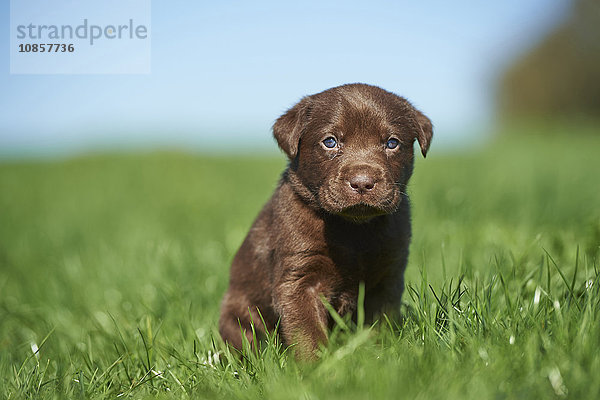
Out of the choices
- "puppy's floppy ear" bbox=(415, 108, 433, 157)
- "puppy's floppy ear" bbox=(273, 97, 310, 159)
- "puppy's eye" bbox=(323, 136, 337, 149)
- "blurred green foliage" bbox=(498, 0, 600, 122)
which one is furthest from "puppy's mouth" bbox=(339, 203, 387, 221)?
"blurred green foliage" bbox=(498, 0, 600, 122)

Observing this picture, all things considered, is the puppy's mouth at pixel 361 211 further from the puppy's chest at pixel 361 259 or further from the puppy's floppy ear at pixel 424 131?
the puppy's floppy ear at pixel 424 131

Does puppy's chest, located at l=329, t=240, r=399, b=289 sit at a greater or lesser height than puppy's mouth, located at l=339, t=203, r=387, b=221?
lesser

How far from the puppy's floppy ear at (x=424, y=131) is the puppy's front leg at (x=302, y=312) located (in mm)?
1090

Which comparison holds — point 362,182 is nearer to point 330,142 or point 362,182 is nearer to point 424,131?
point 330,142

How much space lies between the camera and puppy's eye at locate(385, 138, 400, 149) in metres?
3.36

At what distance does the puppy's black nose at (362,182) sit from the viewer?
116 inches

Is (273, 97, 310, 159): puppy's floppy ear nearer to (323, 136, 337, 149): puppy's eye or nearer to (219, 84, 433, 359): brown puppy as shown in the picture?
(219, 84, 433, 359): brown puppy

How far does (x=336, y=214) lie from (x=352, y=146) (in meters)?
0.41

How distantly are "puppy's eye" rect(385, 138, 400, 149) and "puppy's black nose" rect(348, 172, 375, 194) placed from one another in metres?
0.48

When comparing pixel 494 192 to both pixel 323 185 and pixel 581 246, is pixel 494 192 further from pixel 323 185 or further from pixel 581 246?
pixel 323 185

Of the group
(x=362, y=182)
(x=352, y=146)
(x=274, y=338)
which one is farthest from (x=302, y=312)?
(x=352, y=146)

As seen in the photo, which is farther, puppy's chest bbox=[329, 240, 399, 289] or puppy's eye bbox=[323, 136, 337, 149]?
puppy's eye bbox=[323, 136, 337, 149]

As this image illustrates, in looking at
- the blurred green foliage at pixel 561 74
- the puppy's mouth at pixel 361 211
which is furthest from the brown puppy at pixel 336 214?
the blurred green foliage at pixel 561 74

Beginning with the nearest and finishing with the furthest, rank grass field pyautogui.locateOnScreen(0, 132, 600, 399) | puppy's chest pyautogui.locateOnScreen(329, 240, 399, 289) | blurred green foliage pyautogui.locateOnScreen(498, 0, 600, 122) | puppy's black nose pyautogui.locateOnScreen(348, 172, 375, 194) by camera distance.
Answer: grass field pyautogui.locateOnScreen(0, 132, 600, 399) < puppy's black nose pyautogui.locateOnScreen(348, 172, 375, 194) < puppy's chest pyautogui.locateOnScreen(329, 240, 399, 289) < blurred green foliage pyautogui.locateOnScreen(498, 0, 600, 122)
